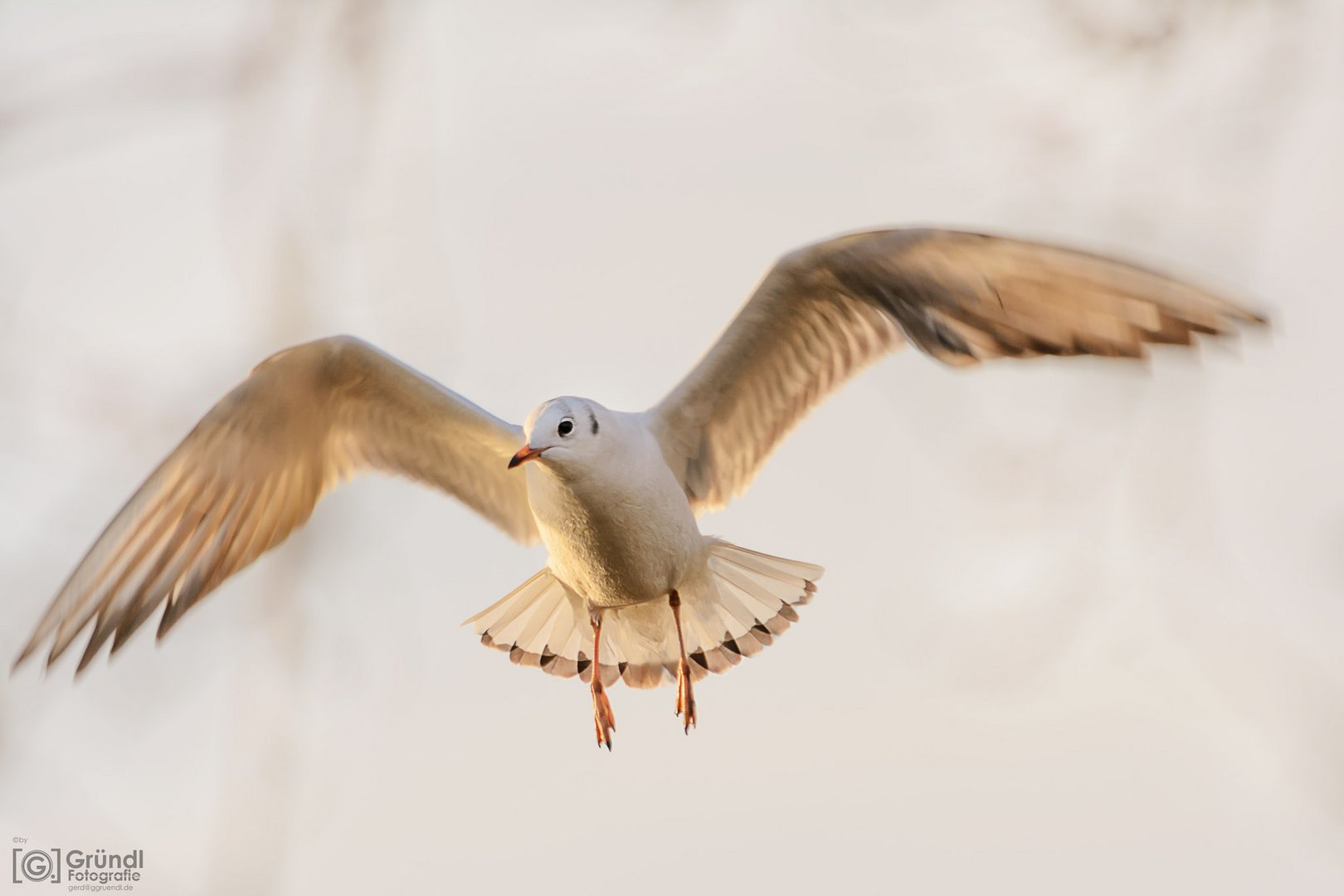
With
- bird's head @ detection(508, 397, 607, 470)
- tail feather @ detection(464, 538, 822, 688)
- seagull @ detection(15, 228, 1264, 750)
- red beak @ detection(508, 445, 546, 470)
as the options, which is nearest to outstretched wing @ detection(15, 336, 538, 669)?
seagull @ detection(15, 228, 1264, 750)

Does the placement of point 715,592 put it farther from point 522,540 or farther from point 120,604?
point 120,604

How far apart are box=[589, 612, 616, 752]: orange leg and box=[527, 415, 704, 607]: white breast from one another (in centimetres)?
33

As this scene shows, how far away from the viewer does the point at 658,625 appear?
270 inches

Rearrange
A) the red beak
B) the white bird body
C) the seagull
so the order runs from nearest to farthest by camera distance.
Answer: the seagull → the red beak → the white bird body

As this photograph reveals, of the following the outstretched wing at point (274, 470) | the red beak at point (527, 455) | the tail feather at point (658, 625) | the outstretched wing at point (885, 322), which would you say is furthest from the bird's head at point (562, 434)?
the tail feather at point (658, 625)

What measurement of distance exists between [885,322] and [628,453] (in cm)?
126

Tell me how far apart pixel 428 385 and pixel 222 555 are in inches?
44.7

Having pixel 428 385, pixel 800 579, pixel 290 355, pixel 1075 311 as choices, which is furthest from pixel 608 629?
pixel 1075 311

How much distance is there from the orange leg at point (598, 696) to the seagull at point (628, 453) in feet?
0.05

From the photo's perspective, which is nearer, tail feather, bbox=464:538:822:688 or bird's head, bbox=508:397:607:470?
bird's head, bbox=508:397:607:470

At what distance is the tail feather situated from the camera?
6.84m

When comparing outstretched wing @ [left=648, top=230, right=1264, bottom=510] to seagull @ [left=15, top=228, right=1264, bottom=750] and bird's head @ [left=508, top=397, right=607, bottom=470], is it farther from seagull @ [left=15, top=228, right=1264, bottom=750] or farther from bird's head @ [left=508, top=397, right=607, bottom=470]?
bird's head @ [left=508, top=397, right=607, bottom=470]

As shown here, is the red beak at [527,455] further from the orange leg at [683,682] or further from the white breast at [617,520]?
the orange leg at [683,682]

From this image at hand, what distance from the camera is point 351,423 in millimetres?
6660
